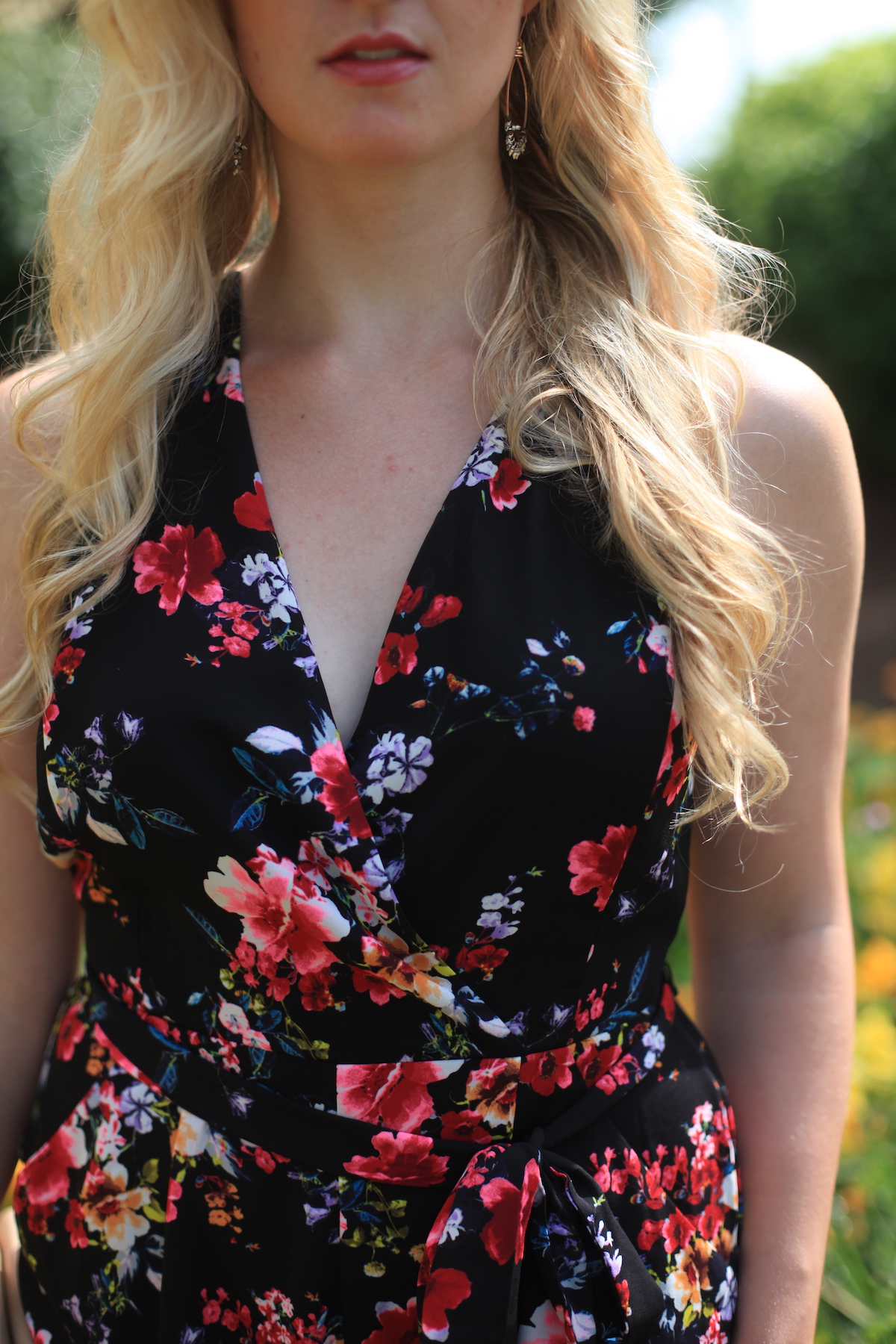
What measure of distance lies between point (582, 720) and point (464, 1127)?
46 centimetres

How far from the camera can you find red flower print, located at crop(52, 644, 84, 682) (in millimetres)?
1226

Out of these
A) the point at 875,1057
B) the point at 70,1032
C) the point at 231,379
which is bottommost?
the point at 875,1057

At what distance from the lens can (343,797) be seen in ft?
3.67

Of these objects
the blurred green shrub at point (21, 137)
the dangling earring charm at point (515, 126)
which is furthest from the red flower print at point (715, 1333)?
the blurred green shrub at point (21, 137)

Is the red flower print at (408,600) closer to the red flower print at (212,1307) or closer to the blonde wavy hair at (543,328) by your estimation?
the blonde wavy hair at (543,328)

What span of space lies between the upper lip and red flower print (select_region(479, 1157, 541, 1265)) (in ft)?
3.89

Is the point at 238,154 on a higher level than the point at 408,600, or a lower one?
higher

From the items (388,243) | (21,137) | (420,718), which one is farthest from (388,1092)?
(21,137)

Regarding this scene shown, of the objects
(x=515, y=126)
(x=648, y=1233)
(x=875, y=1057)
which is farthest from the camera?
(x=875, y=1057)

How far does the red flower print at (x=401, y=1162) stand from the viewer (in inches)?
45.9

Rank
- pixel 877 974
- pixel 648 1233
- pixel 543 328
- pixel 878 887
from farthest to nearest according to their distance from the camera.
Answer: pixel 878 887 → pixel 877 974 → pixel 543 328 → pixel 648 1233

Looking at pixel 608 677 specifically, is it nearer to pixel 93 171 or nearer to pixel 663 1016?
pixel 663 1016

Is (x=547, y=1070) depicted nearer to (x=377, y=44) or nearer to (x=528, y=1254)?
(x=528, y=1254)

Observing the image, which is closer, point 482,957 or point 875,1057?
point 482,957
